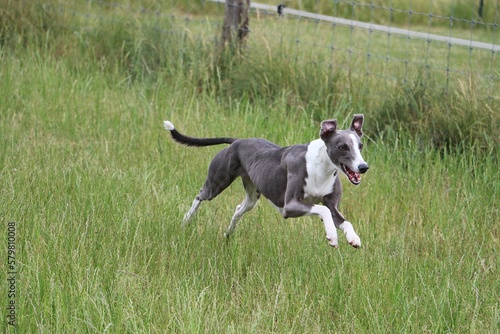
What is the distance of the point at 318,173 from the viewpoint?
532cm

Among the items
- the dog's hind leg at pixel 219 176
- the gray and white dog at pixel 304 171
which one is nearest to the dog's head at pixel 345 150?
the gray and white dog at pixel 304 171

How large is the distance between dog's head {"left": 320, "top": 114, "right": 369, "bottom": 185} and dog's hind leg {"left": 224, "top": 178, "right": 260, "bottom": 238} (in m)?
0.94

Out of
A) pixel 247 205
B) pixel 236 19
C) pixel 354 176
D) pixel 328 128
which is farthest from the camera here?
pixel 236 19

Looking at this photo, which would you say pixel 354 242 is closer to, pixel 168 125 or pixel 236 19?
pixel 168 125

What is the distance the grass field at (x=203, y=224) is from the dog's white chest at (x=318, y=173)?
1.20 ft

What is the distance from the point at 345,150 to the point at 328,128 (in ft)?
0.63

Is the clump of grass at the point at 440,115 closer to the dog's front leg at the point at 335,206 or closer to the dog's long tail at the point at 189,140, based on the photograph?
the dog's long tail at the point at 189,140

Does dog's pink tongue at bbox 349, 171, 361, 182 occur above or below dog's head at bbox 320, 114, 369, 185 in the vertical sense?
below

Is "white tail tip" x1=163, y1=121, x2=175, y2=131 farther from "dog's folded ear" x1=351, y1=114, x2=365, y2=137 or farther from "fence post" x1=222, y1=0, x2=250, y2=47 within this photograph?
"fence post" x1=222, y1=0, x2=250, y2=47

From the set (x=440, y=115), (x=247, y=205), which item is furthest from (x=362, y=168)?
(x=440, y=115)

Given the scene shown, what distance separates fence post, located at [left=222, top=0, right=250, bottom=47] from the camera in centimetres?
926

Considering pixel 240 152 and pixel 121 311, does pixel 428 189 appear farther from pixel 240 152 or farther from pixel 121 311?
pixel 121 311

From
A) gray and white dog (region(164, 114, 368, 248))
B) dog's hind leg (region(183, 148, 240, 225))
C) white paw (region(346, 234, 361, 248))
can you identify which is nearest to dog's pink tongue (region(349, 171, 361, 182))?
gray and white dog (region(164, 114, 368, 248))

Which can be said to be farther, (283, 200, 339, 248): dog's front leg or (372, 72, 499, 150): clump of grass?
(372, 72, 499, 150): clump of grass
